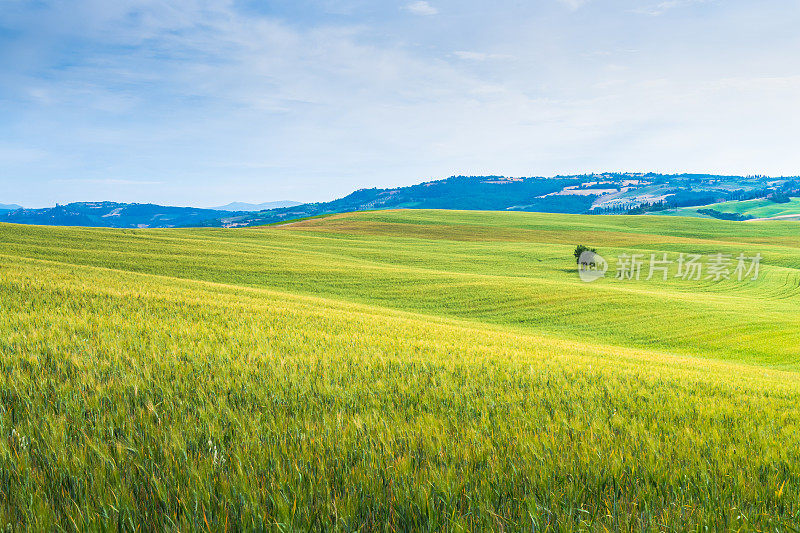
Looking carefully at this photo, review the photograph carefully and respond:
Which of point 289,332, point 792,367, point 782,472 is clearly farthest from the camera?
point 792,367

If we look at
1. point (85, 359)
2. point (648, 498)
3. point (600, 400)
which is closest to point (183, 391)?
point (85, 359)

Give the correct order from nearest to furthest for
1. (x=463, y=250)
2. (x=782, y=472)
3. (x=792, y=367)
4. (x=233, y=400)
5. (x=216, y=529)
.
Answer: (x=216, y=529) < (x=782, y=472) < (x=233, y=400) < (x=792, y=367) < (x=463, y=250)

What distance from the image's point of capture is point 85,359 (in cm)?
439

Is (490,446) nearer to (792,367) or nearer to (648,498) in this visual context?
(648,498)

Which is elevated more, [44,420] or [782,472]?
[44,420]

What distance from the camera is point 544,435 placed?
3.01 metres

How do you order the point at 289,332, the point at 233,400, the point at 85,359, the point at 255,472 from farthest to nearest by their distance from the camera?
the point at 289,332
the point at 85,359
the point at 233,400
the point at 255,472

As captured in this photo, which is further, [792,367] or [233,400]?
[792,367]

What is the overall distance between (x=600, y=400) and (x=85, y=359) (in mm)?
5520

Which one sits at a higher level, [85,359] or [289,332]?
[85,359]

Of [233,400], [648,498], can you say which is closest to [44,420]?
[233,400]

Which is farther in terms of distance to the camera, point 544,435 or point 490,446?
point 544,435

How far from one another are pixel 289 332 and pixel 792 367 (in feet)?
72.2

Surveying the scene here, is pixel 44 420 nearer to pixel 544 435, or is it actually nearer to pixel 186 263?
pixel 544 435
